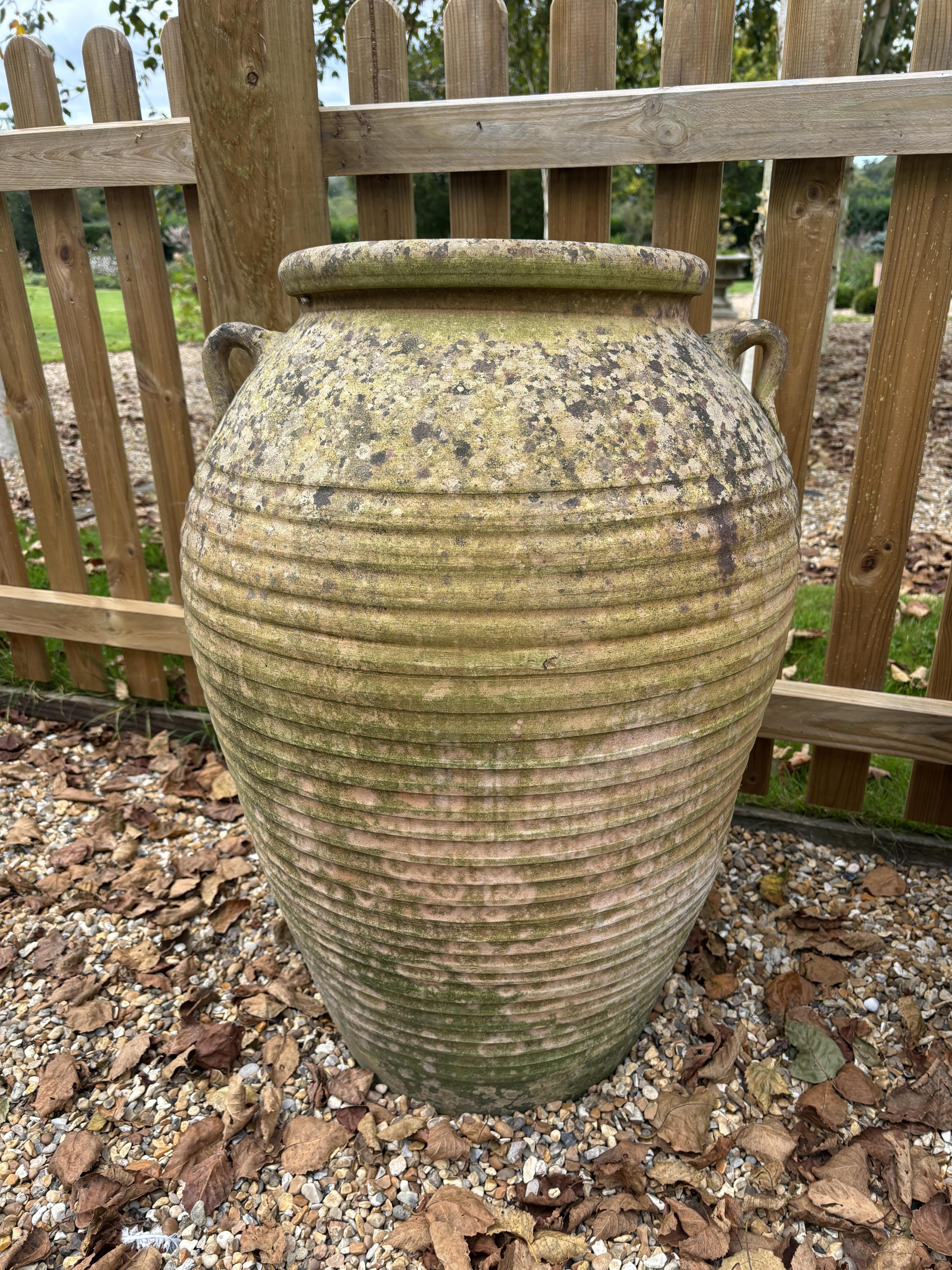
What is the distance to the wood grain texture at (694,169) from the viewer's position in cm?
176

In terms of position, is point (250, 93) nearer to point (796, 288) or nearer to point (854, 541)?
point (796, 288)

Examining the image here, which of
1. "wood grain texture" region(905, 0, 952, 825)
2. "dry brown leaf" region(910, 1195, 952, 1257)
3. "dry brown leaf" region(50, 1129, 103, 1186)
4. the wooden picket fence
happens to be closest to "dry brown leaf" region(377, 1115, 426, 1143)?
"dry brown leaf" region(50, 1129, 103, 1186)

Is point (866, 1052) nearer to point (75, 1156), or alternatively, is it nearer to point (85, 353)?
point (75, 1156)

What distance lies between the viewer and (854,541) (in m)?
2.08

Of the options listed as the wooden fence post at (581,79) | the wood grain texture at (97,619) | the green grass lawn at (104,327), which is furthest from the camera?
the green grass lawn at (104,327)

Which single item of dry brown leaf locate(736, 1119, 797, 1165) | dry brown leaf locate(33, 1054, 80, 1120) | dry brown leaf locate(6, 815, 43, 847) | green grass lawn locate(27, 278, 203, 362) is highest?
green grass lawn locate(27, 278, 203, 362)

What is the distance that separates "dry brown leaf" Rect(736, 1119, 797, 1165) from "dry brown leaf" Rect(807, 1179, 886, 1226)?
0.07m

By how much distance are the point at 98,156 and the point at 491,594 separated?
199 cm

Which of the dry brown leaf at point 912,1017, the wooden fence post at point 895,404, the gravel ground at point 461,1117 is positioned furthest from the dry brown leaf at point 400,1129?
the wooden fence post at point 895,404

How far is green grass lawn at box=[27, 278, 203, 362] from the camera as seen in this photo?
9648 mm

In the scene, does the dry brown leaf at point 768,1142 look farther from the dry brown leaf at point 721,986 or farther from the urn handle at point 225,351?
the urn handle at point 225,351

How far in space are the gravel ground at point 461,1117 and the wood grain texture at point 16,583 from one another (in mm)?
1058

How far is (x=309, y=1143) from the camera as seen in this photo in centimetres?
156

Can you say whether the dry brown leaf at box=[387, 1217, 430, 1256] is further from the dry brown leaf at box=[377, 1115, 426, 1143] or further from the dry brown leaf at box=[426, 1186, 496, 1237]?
the dry brown leaf at box=[377, 1115, 426, 1143]
